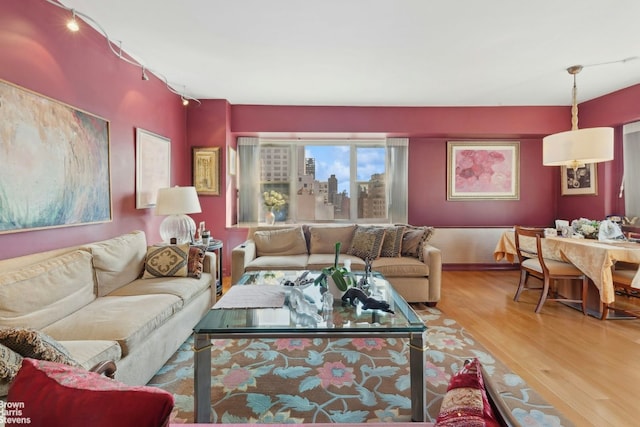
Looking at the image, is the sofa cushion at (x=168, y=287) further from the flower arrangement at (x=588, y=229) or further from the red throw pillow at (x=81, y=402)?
the flower arrangement at (x=588, y=229)

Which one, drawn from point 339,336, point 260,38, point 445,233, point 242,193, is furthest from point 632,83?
point 242,193

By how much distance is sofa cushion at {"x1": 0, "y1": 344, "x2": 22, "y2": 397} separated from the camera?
981 millimetres

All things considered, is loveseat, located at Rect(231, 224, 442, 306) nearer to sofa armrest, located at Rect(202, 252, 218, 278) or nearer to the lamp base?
sofa armrest, located at Rect(202, 252, 218, 278)

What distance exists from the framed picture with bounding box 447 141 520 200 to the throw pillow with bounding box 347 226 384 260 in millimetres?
2137

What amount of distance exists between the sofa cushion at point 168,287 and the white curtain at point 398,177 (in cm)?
337

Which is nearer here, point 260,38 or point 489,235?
point 260,38

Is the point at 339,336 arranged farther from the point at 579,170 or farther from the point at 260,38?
the point at 579,170

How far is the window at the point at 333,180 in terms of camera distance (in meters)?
5.32

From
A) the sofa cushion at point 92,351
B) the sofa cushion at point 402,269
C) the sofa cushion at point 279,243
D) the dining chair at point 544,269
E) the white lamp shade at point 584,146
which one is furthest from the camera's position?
the sofa cushion at point 279,243

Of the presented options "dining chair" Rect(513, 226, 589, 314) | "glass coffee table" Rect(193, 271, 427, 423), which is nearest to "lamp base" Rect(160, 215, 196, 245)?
"glass coffee table" Rect(193, 271, 427, 423)

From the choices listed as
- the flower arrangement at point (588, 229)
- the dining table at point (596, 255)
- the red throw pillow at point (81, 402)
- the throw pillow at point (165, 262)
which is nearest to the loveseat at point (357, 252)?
the throw pillow at point (165, 262)

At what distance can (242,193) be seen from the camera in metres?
5.13

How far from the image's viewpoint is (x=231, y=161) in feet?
15.9

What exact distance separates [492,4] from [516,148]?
11.9 ft
